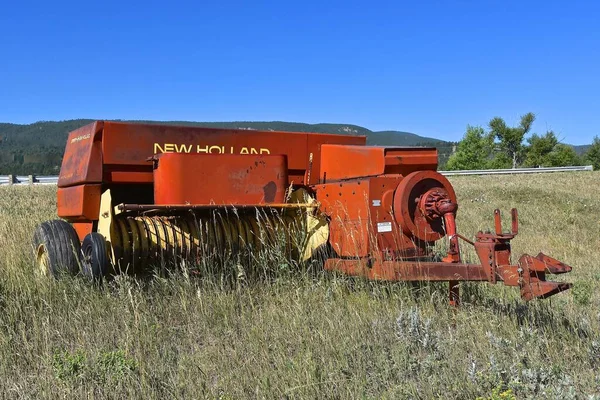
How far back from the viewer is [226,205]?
4.75m

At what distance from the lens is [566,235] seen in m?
10.1

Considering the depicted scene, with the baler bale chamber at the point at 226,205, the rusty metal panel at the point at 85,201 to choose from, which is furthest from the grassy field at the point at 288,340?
the rusty metal panel at the point at 85,201

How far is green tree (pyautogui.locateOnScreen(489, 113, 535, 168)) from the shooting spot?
63.7m

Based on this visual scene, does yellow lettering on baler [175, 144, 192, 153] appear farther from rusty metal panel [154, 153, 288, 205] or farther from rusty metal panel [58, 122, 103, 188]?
rusty metal panel [58, 122, 103, 188]

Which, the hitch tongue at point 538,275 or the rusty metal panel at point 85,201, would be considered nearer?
the hitch tongue at point 538,275

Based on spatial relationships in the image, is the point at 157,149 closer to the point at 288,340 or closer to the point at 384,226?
the point at 384,226

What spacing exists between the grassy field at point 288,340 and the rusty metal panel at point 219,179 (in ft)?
2.39

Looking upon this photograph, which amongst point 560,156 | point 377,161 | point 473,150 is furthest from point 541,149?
point 377,161

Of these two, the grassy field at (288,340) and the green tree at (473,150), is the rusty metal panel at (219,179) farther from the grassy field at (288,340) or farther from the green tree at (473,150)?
the green tree at (473,150)

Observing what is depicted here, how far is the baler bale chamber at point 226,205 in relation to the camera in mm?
4703

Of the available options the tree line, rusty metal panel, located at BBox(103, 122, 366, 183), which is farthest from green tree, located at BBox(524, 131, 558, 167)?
rusty metal panel, located at BBox(103, 122, 366, 183)

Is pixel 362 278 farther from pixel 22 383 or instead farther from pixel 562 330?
pixel 22 383

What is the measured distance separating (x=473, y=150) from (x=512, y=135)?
5318 millimetres

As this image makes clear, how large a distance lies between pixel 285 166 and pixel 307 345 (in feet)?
7.25
